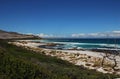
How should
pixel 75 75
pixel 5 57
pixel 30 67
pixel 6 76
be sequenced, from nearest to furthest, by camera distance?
pixel 6 76, pixel 30 67, pixel 5 57, pixel 75 75

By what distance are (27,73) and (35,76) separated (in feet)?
1.20

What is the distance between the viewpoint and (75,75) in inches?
441

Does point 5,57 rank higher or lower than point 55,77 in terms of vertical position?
higher

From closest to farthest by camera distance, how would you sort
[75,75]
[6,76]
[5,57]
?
[6,76] → [5,57] → [75,75]

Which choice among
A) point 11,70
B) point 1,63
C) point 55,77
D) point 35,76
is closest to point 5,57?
point 1,63

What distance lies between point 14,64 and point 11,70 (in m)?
0.42

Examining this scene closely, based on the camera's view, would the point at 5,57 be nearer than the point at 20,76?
No

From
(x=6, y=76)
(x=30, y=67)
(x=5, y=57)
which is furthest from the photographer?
(x=5, y=57)

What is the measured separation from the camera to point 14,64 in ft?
32.2


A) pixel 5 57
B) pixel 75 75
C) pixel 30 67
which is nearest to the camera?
pixel 30 67

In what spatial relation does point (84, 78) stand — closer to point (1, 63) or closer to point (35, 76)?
point (35, 76)

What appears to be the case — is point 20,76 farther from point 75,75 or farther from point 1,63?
point 75,75

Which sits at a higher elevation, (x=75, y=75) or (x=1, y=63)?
(x=1, y=63)

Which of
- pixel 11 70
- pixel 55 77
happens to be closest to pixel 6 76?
pixel 11 70
